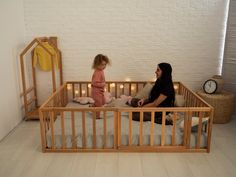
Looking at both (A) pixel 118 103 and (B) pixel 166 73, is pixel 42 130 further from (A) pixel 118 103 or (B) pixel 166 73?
(B) pixel 166 73

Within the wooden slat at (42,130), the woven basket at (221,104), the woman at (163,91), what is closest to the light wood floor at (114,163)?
the wooden slat at (42,130)

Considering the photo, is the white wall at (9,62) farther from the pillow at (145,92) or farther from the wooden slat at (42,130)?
the pillow at (145,92)

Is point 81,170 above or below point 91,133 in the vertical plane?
below

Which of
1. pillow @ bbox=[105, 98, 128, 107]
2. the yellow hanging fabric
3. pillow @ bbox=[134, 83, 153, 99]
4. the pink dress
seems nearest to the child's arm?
the pink dress

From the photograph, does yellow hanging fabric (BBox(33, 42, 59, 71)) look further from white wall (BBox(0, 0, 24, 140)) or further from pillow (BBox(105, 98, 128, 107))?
pillow (BBox(105, 98, 128, 107))

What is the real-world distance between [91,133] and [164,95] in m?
0.92

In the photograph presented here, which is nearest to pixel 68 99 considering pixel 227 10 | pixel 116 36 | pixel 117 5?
pixel 116 36

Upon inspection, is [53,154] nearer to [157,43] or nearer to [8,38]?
[8,38]

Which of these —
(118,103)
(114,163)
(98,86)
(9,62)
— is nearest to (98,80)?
(98,86)

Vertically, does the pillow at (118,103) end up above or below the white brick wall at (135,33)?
below

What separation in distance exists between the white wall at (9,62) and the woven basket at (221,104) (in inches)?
101

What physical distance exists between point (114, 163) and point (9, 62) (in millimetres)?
1864

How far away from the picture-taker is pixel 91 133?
2.81 metres

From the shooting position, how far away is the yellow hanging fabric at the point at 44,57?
3.70m
